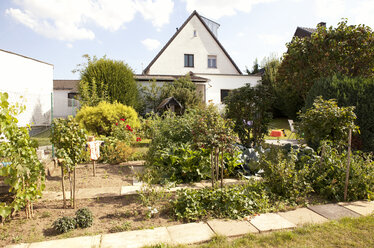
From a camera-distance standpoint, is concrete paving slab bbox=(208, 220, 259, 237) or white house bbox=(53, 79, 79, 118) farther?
white house bbox=(53, 79, 79, 118)

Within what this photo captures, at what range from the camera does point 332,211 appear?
3.70 m

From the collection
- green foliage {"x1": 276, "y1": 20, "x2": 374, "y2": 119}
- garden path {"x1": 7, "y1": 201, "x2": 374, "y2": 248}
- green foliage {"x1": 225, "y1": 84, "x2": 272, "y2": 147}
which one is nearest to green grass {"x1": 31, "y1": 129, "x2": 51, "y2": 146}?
garden path {"x1": 7, "y1": 201, "x2": 374, "y2": 248}

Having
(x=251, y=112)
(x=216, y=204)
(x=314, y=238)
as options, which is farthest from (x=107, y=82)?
(x=314, y=238)

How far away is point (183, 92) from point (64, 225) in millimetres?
13865

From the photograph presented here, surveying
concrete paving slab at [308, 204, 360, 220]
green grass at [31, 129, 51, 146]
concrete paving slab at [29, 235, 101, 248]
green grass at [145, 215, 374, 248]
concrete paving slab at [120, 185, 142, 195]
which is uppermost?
green grass at [31, 129, 51, 146]

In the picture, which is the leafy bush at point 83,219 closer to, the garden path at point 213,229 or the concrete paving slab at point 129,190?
the garden path at point 213,229

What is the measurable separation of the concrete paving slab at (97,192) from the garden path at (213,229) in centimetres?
141

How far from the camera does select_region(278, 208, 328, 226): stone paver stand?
3.37 metres

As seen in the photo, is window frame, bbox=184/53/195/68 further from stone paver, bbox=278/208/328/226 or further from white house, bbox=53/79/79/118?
stone paver, bbox=278/208/328/226

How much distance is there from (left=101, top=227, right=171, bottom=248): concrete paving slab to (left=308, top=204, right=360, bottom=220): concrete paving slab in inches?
89.1

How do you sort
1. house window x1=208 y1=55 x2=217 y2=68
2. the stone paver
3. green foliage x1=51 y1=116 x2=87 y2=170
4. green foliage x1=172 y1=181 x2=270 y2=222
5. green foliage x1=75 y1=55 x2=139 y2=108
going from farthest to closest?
house window x1=208 y1=55 x2=217 y2=68 < green foliage x1=75 y1=55 x2=139 y2=108 < green foliage x1=51 y1=116 x2=87 y2=170 < green foliage x1=172 y1=181 x2=270 y2=222 < the stone paver

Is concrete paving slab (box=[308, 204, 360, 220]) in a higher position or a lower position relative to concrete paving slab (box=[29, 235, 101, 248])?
higher

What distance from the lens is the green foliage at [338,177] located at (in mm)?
4195

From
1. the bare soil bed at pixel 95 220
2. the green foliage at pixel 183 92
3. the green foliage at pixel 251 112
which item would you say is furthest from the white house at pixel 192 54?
the bare soil bed at pixel 95 220
